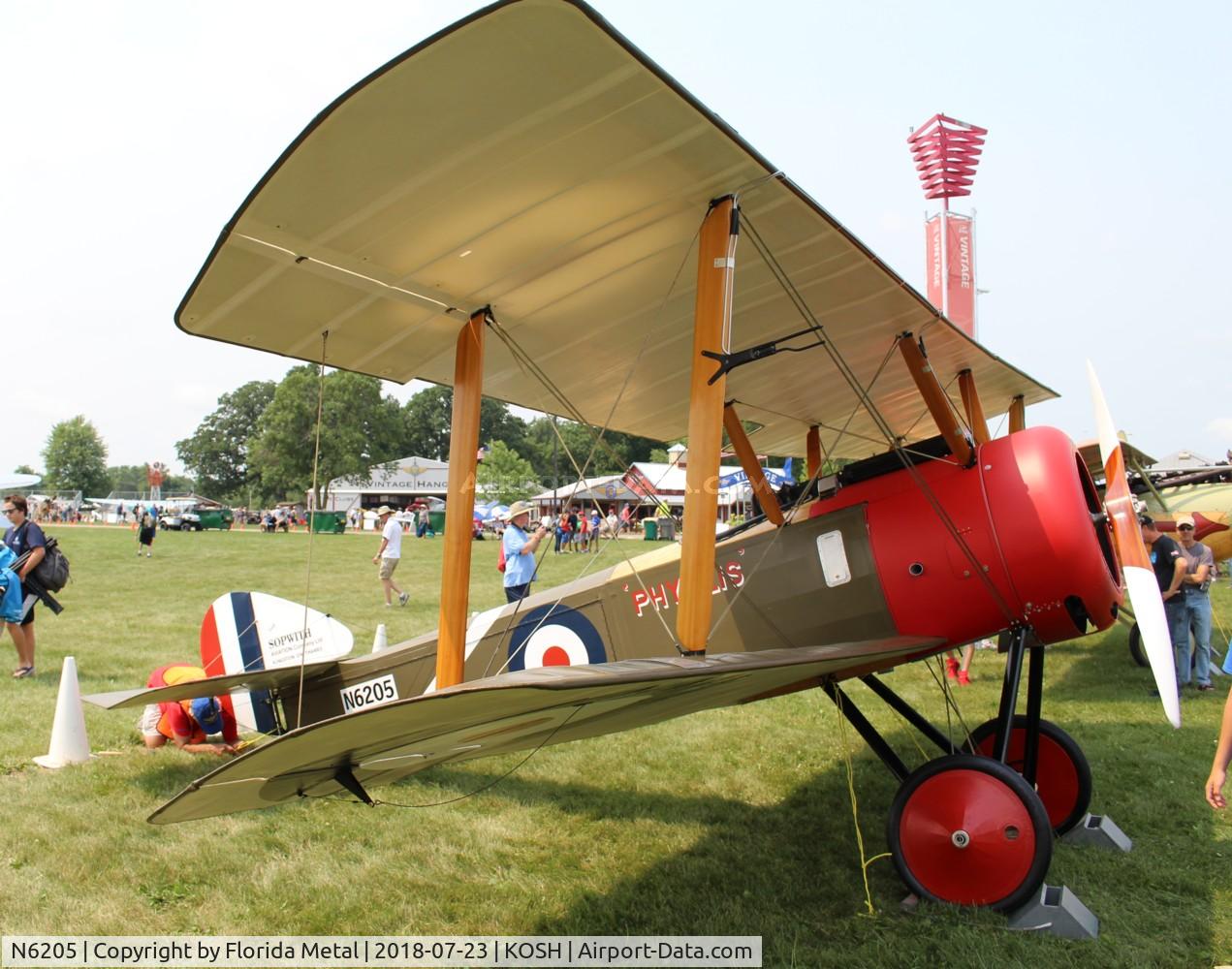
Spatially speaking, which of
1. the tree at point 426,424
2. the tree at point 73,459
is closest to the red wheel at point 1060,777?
the tree at point 426,424

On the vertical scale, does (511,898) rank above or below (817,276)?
below

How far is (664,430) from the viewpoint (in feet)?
20.3

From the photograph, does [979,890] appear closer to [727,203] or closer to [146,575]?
[727,203]

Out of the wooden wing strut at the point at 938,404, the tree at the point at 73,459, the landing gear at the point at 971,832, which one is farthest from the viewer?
the tree at the point at 73,459

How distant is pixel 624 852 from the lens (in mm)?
4219

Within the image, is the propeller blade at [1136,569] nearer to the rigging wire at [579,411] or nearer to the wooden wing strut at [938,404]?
the wooden wing strut at [938,404]

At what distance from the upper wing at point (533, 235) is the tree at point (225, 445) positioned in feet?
335

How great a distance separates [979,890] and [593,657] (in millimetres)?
2078

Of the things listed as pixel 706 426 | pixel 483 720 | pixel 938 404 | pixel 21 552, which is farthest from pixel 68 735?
pixel 938 404

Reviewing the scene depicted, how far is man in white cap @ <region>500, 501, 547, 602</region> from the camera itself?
8877 mm

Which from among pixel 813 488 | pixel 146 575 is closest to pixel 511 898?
pixel 813 488

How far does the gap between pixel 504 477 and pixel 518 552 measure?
162 feet

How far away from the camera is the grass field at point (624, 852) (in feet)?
11.1
